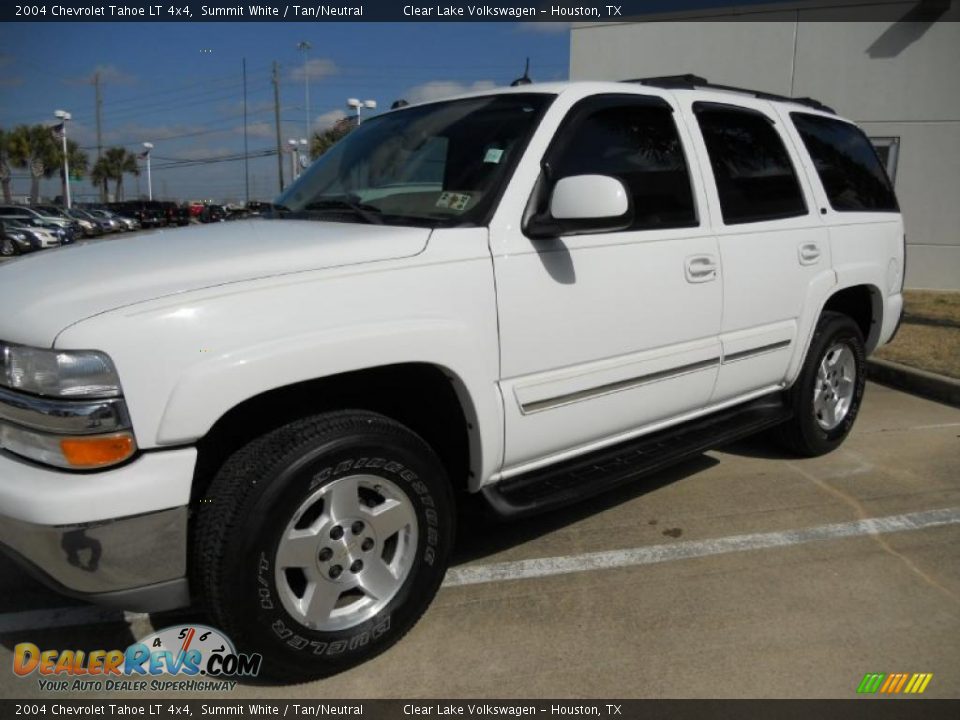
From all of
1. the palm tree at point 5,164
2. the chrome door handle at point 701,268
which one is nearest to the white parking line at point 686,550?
the chrome door handle at point 701,268

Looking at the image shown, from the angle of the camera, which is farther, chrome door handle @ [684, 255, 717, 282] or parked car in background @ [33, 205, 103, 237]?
parked car in background @ [33, 205, 103, 237]

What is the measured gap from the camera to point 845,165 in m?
4.48

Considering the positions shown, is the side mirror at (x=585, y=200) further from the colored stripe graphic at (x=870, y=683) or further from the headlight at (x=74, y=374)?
the colored stripe graphic at (x=870, y=683)

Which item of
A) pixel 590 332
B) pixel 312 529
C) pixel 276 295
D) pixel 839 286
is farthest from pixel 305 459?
pixel 839 286

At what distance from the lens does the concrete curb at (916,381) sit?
19.6 ft

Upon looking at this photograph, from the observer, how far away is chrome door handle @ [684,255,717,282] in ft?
10.6

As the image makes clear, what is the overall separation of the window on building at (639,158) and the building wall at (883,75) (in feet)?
32.6

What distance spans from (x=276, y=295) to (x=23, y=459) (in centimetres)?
83

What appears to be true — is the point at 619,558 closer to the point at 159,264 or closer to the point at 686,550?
the point at 686,550

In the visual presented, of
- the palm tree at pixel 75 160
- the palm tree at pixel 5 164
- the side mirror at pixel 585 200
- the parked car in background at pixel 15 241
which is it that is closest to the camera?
the side mirror at pixel 585 200

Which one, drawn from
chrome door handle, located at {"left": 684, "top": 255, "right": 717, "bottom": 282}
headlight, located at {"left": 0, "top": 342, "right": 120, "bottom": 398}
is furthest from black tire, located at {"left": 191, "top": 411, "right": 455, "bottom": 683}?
chrome door handle, located at {"left": 684, "top": 255, "right": 717, "bottom": 282}

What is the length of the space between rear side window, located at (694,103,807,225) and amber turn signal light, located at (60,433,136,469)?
2.70m

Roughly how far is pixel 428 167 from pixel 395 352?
1.05 metres
